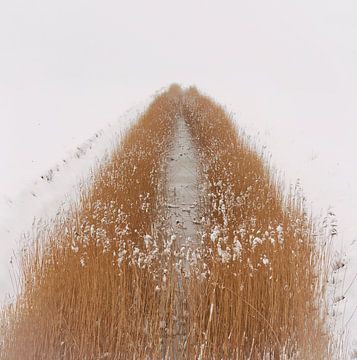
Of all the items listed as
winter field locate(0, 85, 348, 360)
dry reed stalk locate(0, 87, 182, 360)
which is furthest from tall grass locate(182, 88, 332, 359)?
dry reed stalk locate(0, 87, 182, 360)

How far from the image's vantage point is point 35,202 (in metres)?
4.84

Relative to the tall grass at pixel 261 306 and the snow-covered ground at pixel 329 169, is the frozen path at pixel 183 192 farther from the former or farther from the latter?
the snow-covered ground at pixel 329 169

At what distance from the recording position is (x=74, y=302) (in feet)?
7.80

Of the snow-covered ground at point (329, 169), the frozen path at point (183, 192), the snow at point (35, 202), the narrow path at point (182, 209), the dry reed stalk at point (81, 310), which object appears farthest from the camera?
the frozen path at point (183, 192)

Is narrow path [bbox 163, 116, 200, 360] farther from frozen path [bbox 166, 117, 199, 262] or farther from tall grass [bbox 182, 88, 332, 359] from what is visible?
tall grass [bbox 182, 88, 332, 359]

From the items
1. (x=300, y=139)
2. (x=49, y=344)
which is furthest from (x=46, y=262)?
(x=300, y=139)

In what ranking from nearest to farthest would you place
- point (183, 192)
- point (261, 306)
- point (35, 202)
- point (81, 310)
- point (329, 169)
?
point (81, 310) < point (261, 306) < point (35, 202) < point (183, 192) < point (329, 169)

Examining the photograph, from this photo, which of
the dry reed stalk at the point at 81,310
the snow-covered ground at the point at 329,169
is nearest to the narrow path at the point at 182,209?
the dry reed stalk at the point at 81,310

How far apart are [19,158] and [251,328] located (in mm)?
6074

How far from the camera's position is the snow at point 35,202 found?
11.1 ft

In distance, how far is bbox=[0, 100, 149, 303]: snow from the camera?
11.1ft

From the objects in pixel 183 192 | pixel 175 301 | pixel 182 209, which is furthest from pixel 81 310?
pixel 183 192

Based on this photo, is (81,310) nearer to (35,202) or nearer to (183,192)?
(35,202)

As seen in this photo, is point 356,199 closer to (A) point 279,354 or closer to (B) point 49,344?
(A) point 279,354
